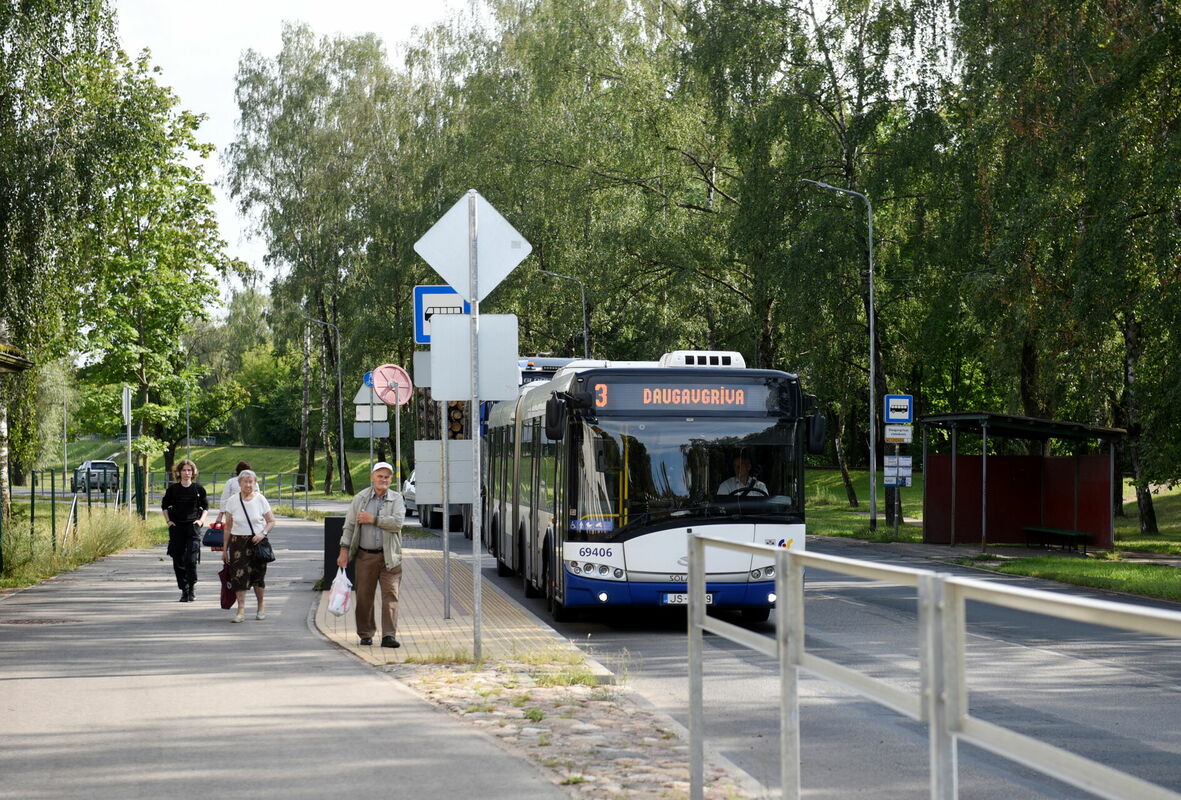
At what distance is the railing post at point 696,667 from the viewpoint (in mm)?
6134

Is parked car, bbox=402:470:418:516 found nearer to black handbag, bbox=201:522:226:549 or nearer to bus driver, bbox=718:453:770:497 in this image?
black handbag, bbox=201:522:226:549

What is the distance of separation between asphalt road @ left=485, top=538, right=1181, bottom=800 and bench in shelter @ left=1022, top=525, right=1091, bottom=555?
60.6 ft

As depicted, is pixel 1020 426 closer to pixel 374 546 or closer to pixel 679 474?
pixel 679 474

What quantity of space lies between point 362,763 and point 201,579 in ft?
49.8

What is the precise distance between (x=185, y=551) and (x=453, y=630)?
5059mm

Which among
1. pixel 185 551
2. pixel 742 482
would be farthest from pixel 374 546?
pixel 185 551

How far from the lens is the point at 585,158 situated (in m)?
44.8

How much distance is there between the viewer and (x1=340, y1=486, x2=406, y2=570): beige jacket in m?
12.9

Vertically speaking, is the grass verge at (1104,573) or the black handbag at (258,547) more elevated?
the black handbag at (258,547)

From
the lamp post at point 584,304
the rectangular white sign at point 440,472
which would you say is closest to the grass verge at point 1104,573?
the rectangular white sign at point 440,472

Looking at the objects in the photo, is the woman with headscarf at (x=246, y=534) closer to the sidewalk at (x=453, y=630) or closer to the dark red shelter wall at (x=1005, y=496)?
the sidewalk at (x=453, y=630)

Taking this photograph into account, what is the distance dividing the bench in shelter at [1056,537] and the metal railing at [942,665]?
78.0 ft

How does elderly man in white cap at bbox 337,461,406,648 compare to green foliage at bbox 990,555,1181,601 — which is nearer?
elderly man in white cap at bbox 337,461,406,648

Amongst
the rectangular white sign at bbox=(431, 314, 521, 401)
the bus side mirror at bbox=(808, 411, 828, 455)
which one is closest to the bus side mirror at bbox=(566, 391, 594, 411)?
the bus side mirror at bbox=(808, 411, 828, 455)
